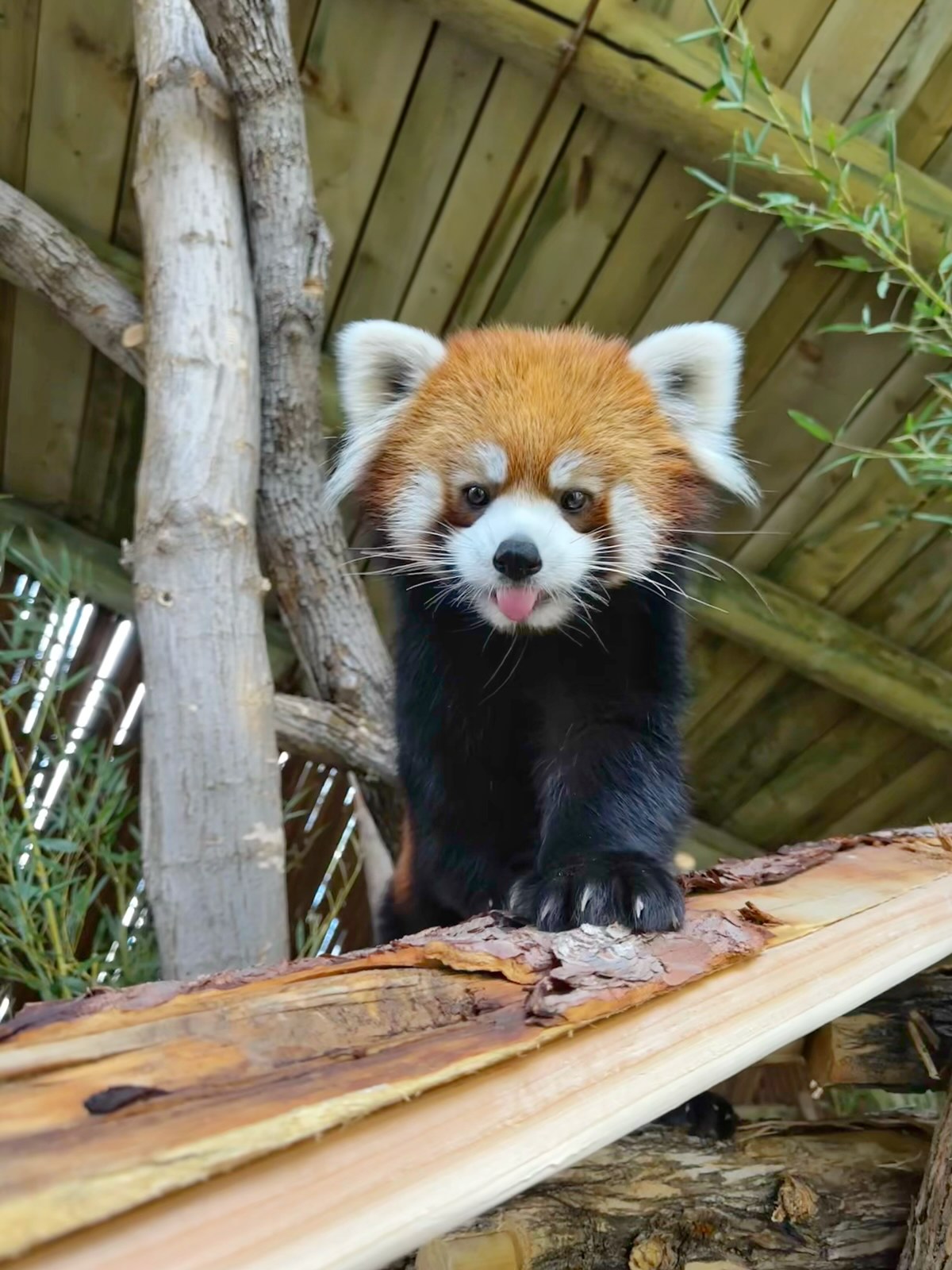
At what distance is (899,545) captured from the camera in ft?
8.88

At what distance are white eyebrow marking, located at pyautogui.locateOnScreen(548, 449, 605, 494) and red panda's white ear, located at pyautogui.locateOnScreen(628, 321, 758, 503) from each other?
23 cm

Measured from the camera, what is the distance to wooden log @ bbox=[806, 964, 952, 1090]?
134 centimetres

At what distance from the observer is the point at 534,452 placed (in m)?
1.47

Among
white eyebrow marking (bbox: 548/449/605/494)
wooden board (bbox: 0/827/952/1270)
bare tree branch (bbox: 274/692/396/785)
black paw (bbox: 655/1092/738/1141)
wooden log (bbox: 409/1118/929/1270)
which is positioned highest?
white eyebrow marking (bbox: 548/449/605/494)

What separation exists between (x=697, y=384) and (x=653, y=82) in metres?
0.91

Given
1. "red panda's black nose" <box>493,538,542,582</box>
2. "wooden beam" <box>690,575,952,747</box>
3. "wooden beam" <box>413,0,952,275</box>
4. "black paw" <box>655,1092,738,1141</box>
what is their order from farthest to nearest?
"wooden beam" <box>690,575,952,747</box> → "wooden beam" <box>413,0,952,275</box> → "red panda's black nose" <box>493,538,542,582</box> → "black paw" <box>655,1092,738,1141</box>

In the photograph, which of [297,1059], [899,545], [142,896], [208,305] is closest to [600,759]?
[297,1059]

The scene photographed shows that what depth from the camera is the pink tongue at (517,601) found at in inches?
54.7

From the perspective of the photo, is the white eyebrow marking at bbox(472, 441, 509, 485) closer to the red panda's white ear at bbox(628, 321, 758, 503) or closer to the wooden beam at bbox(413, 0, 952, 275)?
the red panda's white ear at bbox(628, 321, 758, 503)

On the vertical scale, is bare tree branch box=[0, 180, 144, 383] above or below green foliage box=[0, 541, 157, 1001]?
above

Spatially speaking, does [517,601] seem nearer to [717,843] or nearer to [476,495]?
[476,495]

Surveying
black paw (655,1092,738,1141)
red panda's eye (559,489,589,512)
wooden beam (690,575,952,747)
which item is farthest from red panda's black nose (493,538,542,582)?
wooden beam (690,575,952,747)

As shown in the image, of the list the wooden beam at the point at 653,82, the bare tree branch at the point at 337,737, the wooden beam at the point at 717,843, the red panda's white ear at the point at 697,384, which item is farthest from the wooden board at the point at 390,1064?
the wooden beam at the point at 717,843

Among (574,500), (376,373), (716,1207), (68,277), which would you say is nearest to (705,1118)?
(716,1207)
